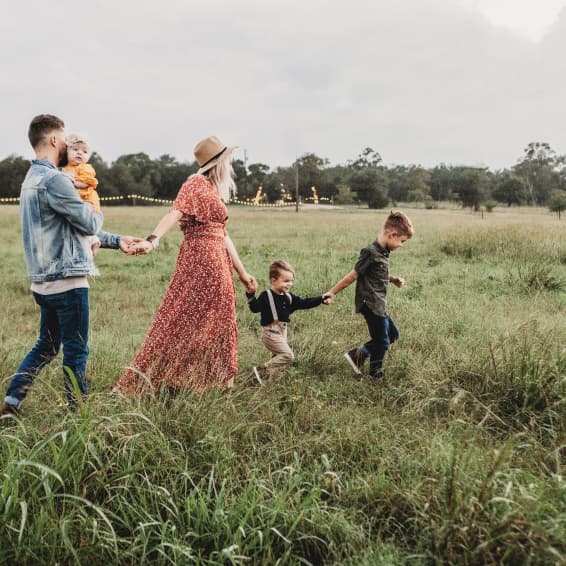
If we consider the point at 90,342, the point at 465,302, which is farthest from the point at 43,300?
the point at 465,302

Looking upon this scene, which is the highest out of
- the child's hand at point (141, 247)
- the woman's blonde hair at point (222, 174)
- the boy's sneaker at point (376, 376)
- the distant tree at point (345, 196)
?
the distant tree at point (345, 196)

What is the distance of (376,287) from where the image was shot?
449cm

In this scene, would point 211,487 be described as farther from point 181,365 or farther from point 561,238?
point 561,238

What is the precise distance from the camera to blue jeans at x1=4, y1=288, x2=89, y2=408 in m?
3.40

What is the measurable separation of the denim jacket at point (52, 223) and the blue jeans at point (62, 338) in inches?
6.9

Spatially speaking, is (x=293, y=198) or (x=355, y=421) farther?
(x=293, y=198)

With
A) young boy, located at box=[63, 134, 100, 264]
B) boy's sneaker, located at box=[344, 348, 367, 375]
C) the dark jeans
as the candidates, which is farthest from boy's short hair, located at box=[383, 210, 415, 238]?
young boy, located at box=[63, 134, 100, 264]

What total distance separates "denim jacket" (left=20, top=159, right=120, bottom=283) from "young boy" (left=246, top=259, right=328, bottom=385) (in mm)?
1468

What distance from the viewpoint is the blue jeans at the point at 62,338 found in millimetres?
3398

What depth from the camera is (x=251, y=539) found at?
220 centimetres

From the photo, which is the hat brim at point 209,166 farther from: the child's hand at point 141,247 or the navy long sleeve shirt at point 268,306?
the navy long sleeve shirt at point 268,306

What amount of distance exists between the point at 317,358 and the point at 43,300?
8.42 feet

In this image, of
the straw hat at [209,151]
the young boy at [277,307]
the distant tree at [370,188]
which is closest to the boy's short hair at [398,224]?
the young boy at [277,307]

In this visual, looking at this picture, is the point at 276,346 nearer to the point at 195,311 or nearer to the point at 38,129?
the point at 195,311
